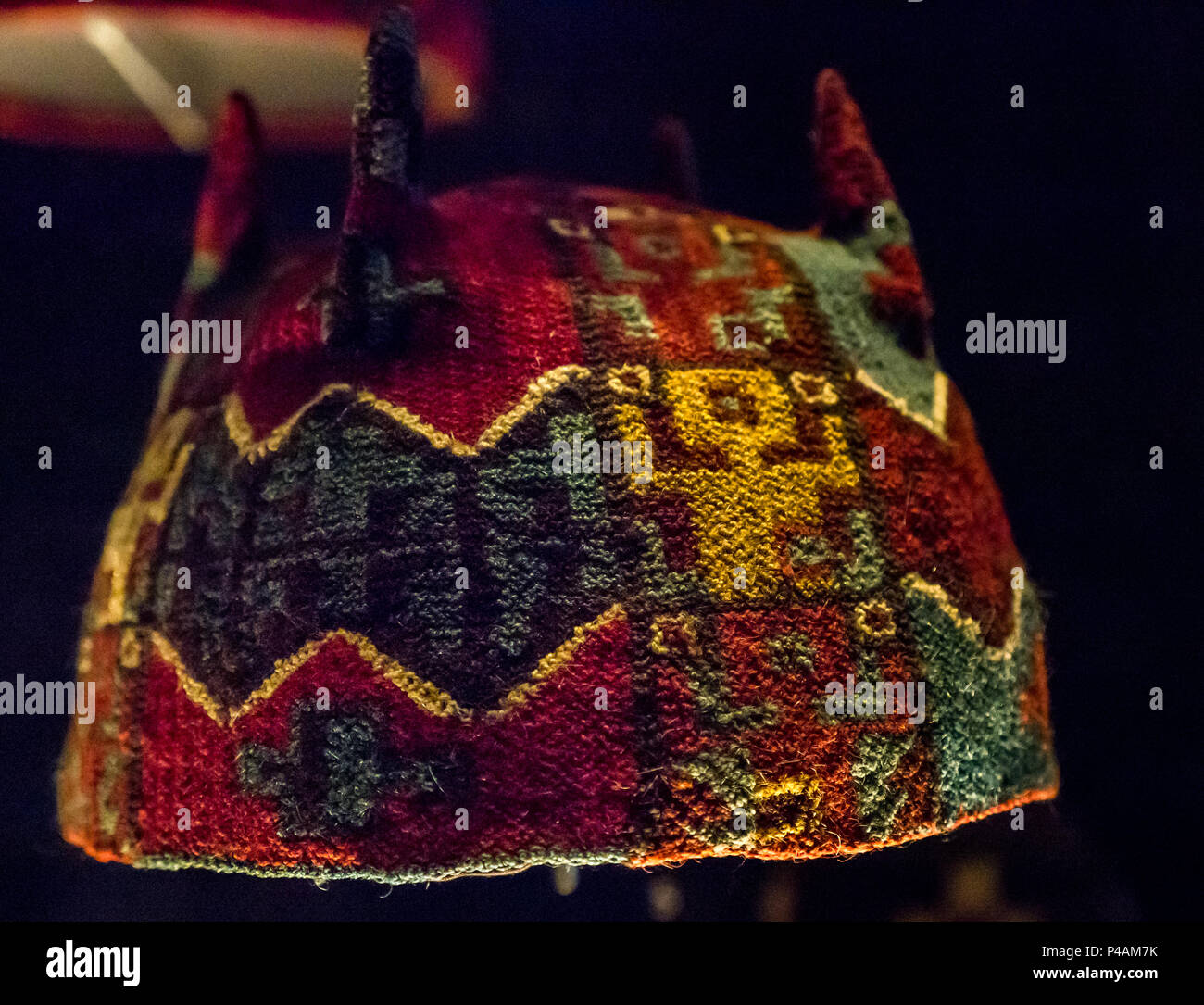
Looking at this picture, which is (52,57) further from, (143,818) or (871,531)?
(871,531)

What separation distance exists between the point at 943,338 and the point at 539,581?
35.0 inches

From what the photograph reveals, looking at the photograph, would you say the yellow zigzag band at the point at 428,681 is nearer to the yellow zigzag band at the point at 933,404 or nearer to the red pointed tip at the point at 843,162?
the yellow zigzag band at the point at 933,404

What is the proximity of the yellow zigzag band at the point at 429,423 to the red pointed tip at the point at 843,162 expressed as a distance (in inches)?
15.4

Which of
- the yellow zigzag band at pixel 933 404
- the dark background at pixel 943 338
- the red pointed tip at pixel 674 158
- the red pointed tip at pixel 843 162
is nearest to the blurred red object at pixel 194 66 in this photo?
the dark background at pixel 943 338

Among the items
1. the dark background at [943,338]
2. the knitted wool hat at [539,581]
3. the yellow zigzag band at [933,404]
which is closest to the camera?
the knitted wool hat at [539,581]

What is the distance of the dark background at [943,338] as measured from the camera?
115cm

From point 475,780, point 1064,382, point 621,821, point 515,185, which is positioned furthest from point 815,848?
point 1064,382

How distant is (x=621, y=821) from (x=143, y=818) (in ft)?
1.31

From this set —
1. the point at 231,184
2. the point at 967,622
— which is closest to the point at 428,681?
the point at 967,622

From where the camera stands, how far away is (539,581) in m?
0.69

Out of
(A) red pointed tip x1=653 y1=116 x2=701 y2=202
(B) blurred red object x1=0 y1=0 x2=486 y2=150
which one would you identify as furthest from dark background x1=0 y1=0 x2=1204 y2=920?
(A) red pointed tip x1=653 y1=116 x2=701 y2=202

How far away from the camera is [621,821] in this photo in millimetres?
654

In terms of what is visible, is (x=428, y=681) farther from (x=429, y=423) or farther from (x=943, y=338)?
(x=943, y=338)

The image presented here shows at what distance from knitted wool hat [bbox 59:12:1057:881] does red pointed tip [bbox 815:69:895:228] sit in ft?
0.43
